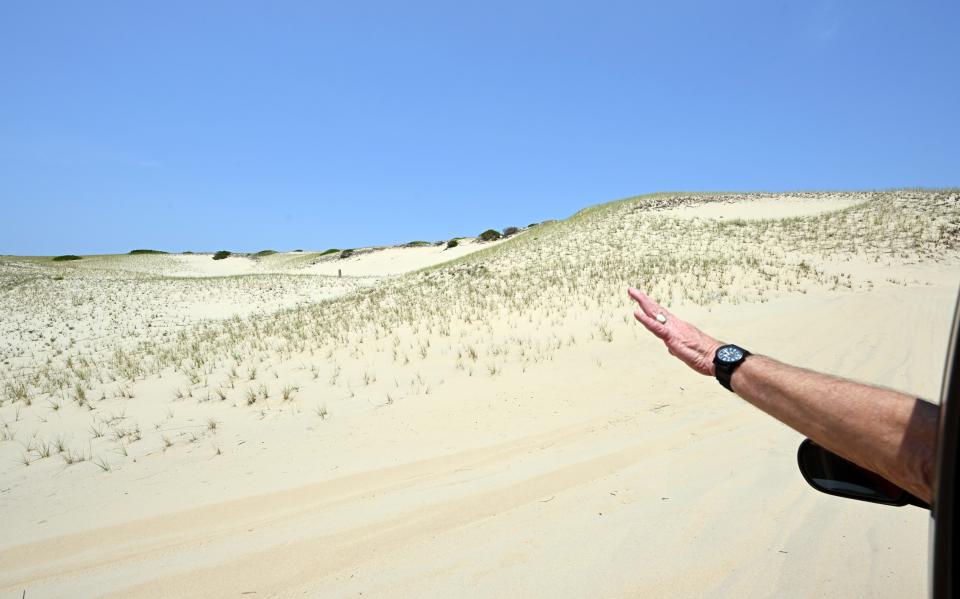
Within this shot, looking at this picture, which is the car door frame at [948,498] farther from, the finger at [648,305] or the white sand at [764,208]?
the white sand at [764,208]

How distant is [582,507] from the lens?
11.9 feet

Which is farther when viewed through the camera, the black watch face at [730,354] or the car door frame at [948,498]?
the black watch face at [730,354]

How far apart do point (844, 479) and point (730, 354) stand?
525mm

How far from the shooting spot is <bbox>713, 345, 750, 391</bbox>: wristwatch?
5.92 feet

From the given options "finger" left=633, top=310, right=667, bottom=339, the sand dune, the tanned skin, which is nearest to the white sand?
the sand dune

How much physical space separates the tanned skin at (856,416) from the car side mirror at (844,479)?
0.48ft

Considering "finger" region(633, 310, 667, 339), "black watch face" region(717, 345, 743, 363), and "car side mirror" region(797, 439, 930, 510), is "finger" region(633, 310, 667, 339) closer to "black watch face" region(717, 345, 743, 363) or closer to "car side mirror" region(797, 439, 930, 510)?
"black watch face" region(717, 345, 743, 363)

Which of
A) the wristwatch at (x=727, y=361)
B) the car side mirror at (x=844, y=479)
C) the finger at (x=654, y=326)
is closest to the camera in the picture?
the car side mirror at (x=844, y=479)

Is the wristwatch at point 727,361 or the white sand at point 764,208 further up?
the white sand at point 764,208

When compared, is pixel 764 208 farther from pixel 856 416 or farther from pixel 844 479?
pixel 856 416

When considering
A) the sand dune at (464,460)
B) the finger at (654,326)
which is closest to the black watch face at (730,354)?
the finger at (654,326)

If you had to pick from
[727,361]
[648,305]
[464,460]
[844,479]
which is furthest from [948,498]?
[464,460]

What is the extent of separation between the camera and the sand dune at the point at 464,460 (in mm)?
3031

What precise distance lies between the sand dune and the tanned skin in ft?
5.76
